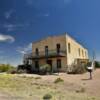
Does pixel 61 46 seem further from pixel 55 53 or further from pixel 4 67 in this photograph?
pixel 4 67

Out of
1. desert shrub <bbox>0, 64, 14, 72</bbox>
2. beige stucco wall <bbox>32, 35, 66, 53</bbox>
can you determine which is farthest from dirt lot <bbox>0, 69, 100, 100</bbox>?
desert shrub <bbox>0, 64, 14, 72</bbox>

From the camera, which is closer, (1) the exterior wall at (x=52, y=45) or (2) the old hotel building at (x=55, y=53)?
(2) the old hotel building at (x=55, y=53)

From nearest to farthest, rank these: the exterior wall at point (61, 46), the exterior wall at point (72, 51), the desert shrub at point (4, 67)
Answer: the exterior wall at point (61, 46) → the exterior wall at point (72, 51) → the desert shrub at point (4, 67)

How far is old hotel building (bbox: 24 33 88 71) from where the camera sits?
150 feet

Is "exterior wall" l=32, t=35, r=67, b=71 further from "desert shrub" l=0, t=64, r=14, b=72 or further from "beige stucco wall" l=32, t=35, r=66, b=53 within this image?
"desert shrub" l=0, t=64, r=14, b=72

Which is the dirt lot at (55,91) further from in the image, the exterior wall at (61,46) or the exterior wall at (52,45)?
the exterior wall at (52,45)

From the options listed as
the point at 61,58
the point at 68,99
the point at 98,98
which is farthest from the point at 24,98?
the point at 61,58

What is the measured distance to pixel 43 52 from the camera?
48125 millimetres

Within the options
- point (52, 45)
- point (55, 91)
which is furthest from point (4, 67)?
point (55, 91)

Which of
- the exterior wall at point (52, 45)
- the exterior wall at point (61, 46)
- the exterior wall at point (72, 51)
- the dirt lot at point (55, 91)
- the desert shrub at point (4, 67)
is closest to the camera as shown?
the dirt lot at point (55, 91)

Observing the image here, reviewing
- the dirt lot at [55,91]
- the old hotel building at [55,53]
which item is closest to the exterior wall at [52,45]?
the old hotel building at [55,53]

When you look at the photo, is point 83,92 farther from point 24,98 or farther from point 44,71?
point 44,71

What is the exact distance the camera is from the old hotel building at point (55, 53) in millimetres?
45594

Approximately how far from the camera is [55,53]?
150 feet
